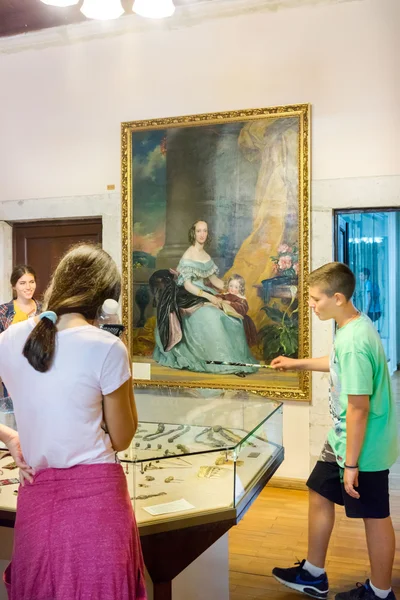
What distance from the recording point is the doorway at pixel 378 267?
8.16 m

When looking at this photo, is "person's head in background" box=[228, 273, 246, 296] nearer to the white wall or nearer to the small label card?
the white wall

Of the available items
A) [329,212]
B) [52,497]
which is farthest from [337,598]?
[329,212]

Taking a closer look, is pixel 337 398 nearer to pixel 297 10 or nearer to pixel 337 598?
pixel 337 598

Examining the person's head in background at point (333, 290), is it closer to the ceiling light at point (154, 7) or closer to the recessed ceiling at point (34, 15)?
the ceiling light at point (154, 7)

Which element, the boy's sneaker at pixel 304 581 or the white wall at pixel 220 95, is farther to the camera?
the white wall at pixel 220 95

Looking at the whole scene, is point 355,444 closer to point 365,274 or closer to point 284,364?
point 284,364

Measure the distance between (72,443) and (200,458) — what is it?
2.76 ft

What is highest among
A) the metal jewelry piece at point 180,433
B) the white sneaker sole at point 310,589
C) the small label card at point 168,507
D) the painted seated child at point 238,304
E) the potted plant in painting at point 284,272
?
the potted plant in painting at point 284,272

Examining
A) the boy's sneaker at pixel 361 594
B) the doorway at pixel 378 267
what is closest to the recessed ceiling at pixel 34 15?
the doorway at pixel 378 267

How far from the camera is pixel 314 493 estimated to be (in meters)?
3.72

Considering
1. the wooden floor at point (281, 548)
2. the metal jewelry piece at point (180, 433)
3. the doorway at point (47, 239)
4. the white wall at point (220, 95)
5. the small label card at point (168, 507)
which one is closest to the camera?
the small label card at point (168, 507)

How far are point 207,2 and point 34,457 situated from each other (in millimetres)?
5176

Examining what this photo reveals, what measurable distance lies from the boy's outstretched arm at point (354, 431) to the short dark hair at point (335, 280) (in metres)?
0.59

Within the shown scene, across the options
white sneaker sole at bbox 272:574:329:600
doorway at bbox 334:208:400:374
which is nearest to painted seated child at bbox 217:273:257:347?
doorway at bbox 334:208:400:374
